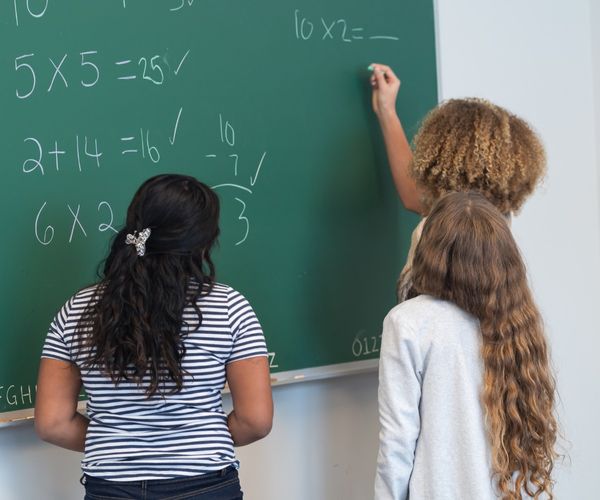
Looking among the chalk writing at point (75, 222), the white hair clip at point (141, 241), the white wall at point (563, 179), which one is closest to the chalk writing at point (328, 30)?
the white wall at point (563, 179)

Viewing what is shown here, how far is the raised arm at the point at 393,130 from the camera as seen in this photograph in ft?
9.02

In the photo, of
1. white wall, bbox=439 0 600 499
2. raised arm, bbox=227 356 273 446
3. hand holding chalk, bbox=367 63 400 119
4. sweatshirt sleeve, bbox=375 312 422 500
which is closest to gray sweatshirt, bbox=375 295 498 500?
sweatshirt sleeve, bbox=375 312 422 500

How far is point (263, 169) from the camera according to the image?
8.29 feet

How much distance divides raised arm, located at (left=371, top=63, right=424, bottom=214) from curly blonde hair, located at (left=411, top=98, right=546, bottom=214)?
0.93 feet

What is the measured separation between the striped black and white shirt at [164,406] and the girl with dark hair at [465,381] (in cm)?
38

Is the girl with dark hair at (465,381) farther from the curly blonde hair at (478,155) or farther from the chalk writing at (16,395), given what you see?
the chalk writing at (16,395)

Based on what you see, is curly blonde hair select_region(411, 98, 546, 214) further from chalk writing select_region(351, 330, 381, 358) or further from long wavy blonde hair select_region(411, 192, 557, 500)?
chalk writing select_region(351, 330, 381, 358)

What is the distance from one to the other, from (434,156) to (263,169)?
0.51m

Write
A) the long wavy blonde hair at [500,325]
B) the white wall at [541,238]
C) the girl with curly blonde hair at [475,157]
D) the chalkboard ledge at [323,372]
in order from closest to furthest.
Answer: the long wavy blonde hair at [500,325]
the girl with curly blonde hair at [475,157]
the chalkboard ledge at [323,372]
the white wall at [541,238]

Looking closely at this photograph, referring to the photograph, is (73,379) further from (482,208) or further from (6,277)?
(482,208)

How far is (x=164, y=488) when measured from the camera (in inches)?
72.2

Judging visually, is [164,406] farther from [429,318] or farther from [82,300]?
[429,318]

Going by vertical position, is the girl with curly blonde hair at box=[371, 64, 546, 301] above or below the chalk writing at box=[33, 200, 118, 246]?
above

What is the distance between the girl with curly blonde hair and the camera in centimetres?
232
